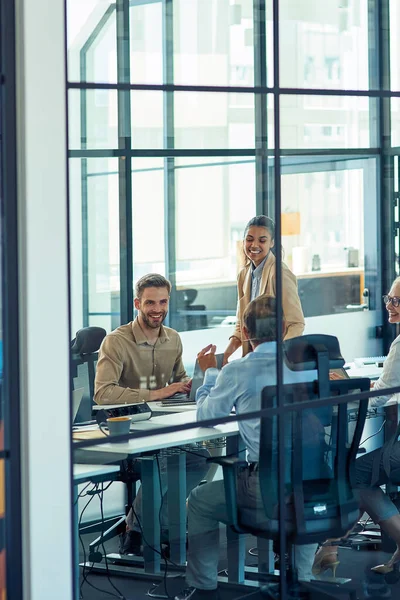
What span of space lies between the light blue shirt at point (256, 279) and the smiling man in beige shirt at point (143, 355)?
28.2 inches

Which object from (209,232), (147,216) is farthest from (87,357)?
(209,232)

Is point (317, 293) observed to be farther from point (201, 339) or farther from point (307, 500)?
point (307, 500)

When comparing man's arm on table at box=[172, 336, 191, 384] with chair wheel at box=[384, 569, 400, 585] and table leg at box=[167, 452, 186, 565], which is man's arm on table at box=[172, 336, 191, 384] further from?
chair wheel at box=[384, 569, 400, 585]

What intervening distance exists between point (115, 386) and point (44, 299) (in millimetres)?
1935

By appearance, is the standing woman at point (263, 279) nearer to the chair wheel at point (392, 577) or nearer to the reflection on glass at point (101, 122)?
the chair wheel at point (392, 577)

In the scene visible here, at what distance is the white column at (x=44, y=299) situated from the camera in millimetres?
2551

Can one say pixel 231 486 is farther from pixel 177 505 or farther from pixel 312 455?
pixel 177 505

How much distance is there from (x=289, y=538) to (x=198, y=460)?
0.60m

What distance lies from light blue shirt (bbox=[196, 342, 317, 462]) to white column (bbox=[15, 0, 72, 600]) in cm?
82

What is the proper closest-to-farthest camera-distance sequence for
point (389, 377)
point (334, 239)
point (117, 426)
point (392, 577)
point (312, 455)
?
point (117, 426) → point (312, 455) → point (389, 377) → point (392, 577) → point (334, 239)

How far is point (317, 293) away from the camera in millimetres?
6797

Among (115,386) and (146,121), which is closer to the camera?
(115,386)

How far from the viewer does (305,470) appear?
343 cm

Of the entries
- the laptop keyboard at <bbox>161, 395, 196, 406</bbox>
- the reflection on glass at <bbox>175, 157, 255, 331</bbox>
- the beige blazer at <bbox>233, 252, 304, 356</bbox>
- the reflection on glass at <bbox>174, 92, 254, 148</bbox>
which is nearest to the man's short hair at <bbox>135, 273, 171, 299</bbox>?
the laptop keyboard at <bbox>161, 395, 196, 406</bbox>
